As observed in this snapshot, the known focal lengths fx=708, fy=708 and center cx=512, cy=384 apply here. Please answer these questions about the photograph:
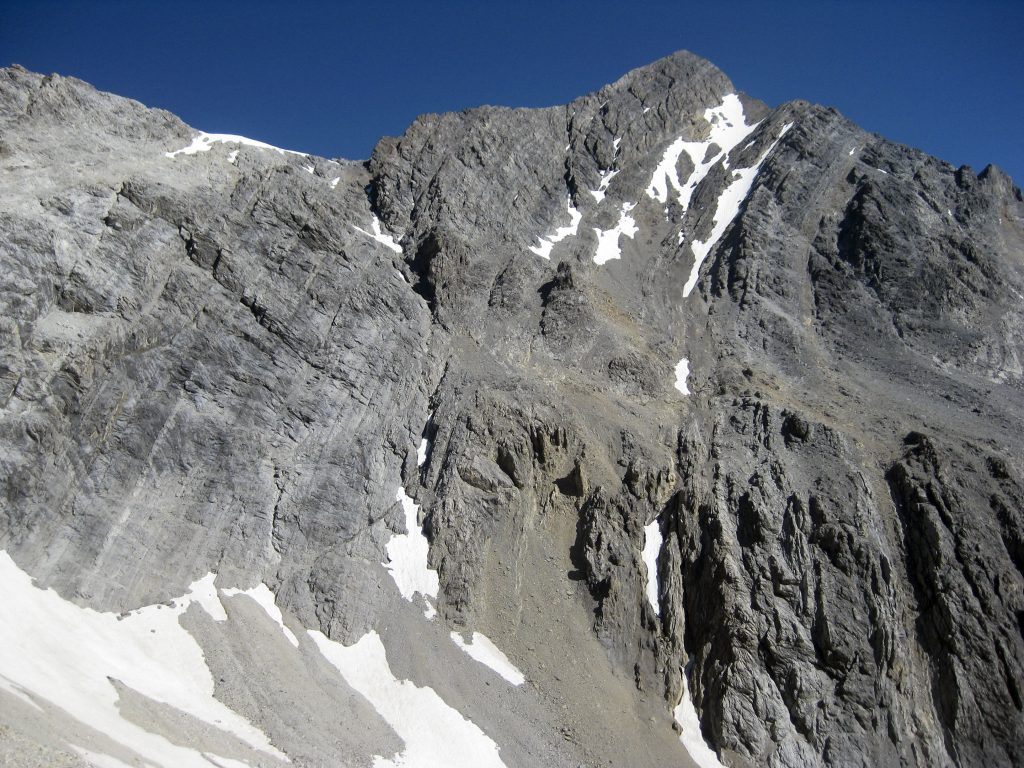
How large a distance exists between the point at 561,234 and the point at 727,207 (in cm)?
1590

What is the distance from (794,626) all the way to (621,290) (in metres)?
28.7

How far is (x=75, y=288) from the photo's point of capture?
32562 millimetres

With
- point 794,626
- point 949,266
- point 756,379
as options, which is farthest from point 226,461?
point 949,266

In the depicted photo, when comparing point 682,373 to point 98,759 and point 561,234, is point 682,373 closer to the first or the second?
point 561,234

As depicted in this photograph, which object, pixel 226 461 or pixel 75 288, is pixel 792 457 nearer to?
pixel 226 461

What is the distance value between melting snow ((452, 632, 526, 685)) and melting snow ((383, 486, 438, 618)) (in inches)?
87.2

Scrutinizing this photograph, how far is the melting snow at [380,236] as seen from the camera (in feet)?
168

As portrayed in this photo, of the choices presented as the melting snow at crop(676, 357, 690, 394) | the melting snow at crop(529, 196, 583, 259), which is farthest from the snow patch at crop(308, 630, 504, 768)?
the melting snow at crop(529, 196, 583, 259)

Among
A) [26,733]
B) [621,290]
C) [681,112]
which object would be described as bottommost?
[26,733]

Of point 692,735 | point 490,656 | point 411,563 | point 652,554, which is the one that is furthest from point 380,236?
point 692,735

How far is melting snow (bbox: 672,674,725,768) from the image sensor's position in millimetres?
29672

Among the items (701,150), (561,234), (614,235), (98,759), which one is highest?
(701,150)

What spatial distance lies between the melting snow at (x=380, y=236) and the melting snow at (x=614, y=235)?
52.2 feet

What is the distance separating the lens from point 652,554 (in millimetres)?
36344
